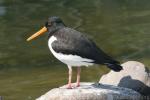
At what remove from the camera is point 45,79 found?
20.3m

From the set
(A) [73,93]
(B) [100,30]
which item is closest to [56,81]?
(A) [73,93]

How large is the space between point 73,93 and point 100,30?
534 inches

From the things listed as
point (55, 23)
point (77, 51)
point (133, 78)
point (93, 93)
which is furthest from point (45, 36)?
point (77, 51)

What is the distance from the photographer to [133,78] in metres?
15.9

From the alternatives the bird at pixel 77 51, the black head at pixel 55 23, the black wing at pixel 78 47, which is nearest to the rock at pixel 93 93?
the bird at pixel 77 51

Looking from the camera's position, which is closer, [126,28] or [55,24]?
[55,24]

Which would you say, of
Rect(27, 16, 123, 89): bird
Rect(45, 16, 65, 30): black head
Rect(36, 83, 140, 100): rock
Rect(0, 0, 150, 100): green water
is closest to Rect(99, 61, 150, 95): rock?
Rect(36, 83, 140, 100): rock

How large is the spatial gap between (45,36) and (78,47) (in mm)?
13120

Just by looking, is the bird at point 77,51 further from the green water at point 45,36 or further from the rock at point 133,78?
the green water at point 45,36

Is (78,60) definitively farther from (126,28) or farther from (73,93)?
(126,28)

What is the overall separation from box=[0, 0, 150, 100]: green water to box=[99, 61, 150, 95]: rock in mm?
3112

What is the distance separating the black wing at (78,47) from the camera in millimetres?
13883

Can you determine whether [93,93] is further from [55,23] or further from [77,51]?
[55,23]

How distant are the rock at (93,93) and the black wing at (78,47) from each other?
828mm
